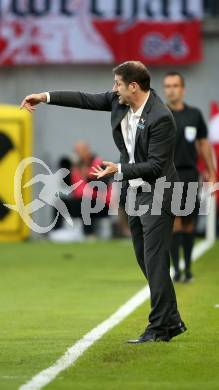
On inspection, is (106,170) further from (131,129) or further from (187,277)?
(187,277)

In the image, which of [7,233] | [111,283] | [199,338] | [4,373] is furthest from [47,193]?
[4,373]

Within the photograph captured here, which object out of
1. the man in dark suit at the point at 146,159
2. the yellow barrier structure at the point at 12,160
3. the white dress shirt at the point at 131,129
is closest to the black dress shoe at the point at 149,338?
the man in dark suit at the point at 146,159

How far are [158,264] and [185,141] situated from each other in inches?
214

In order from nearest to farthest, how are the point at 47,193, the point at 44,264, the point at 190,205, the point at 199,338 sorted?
the point at 199,338 < the point at 190,205 < the point at 44,264 < the point at 47,193

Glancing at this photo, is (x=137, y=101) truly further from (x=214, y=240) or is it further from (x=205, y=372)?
(x=214, y=240)

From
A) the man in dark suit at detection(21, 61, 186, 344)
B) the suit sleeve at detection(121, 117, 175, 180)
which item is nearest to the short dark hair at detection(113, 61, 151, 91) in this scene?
the man in dark suit at detection(21, 61, 186, 344)

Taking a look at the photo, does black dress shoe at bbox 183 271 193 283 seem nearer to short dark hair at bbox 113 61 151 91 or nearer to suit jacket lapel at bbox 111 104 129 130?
suit jacket lapel at bbox 111 104 129 130

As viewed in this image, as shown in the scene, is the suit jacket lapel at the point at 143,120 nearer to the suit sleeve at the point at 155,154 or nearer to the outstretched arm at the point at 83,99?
the suit sleeve at the point at 155,154

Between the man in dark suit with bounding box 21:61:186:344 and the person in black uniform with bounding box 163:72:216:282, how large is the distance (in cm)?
474

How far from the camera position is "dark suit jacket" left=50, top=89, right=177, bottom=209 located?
9.36 m

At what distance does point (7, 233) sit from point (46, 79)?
14.4 ft

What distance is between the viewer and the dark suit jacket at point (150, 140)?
936cm

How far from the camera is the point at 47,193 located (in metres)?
23.9
